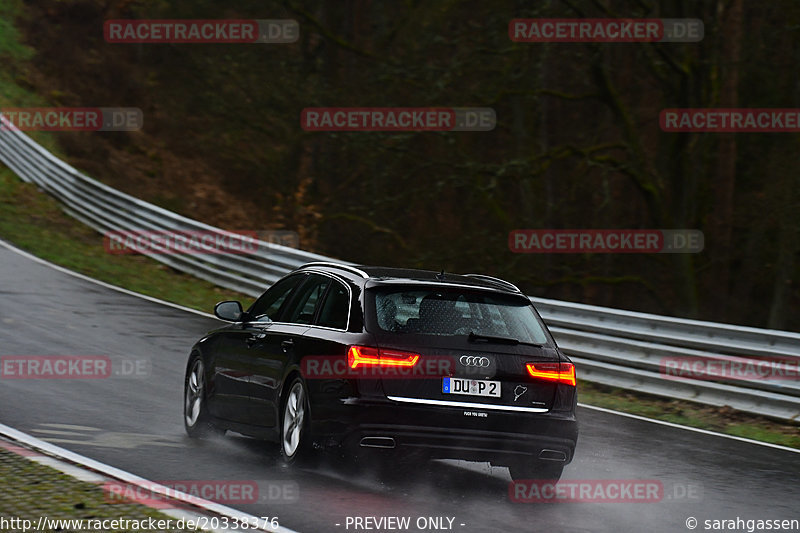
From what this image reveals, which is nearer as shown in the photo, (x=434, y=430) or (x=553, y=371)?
(x=434, y=430)

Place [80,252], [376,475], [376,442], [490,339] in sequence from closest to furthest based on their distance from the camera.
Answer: [376,442], [490,339], [376,475], [80,252]

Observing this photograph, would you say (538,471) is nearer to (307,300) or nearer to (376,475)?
(376,475)

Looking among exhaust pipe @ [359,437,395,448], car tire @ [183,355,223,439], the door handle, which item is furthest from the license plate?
car tire @ [183,355,223,439]

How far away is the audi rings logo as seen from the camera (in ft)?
26.0

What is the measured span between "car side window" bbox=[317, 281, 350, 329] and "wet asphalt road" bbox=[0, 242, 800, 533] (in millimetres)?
1019

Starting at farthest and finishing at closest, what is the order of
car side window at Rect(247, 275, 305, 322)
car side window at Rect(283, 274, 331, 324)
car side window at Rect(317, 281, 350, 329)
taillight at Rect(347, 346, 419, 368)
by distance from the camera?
car side window at Rect(247, 275, 305, 322), car side window at Rect(283, 274, 331, 324), car side window at Rect(317, 281, 350, 329), taillight at Rect(347, 346, 419, 368)

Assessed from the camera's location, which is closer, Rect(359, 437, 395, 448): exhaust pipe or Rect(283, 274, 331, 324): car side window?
Rect(359, 437, 395, 448): exhaust pipe

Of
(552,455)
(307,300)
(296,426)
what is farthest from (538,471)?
(307,300)

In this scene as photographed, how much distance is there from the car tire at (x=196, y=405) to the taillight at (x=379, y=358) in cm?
228

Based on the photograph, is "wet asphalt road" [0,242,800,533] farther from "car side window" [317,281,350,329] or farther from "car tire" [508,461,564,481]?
"car side window" [317,281,350,329]

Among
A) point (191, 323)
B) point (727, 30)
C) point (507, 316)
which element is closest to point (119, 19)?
point (727, 30)

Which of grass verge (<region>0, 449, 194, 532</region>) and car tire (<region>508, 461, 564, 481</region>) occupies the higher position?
grass verge (<region>0, 449, 194, 532</region>)

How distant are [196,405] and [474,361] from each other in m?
2.98

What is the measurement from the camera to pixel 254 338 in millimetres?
9250
